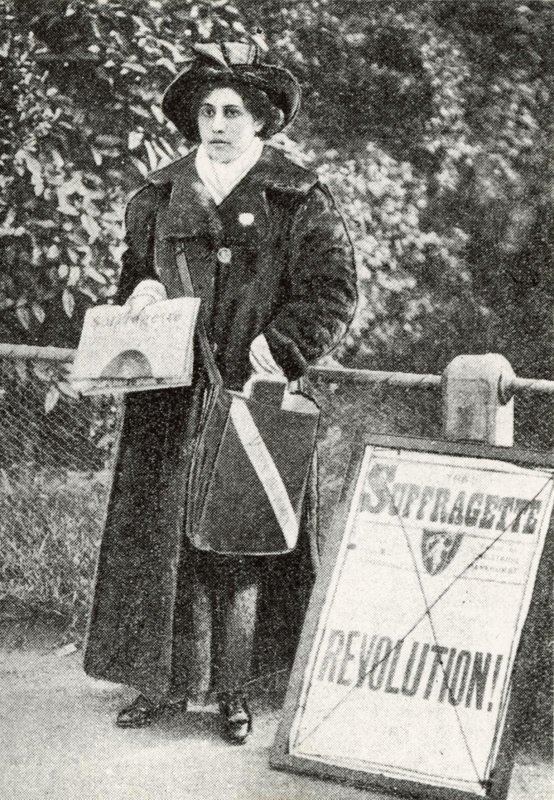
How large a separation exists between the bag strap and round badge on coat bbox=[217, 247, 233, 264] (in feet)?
0.33

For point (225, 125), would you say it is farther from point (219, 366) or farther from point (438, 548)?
point (438, 548)

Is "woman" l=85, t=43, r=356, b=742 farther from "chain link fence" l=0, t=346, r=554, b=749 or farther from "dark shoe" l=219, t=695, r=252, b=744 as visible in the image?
"chain link fence" l=0, t=346, r=554, b=749

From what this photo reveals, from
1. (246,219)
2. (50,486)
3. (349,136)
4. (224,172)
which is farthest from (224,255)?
(50,486)

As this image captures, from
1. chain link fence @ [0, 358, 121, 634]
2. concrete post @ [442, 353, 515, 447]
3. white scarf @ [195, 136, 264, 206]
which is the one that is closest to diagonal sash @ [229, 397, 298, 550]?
concrete post @ [442, 353, 515, 447]

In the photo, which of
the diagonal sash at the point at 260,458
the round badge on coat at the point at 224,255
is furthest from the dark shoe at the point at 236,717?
the round badge on coat at the point at 224,255

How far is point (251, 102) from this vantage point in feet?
8.80

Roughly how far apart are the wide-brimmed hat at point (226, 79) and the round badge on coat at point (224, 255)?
1.27 feet

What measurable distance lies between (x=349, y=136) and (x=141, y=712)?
6.18 ft

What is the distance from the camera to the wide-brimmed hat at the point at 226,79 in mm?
2637

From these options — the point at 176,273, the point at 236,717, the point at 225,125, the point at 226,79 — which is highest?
the point at 226,79

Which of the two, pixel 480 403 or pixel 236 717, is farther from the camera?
pixel 236 717

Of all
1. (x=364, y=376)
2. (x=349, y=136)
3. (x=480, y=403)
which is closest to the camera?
(x=480, y=403)

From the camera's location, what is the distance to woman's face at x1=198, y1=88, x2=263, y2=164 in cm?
266

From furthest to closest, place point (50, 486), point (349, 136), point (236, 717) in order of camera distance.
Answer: point (50, 486)
point (349, 136)
point (236, 717)
